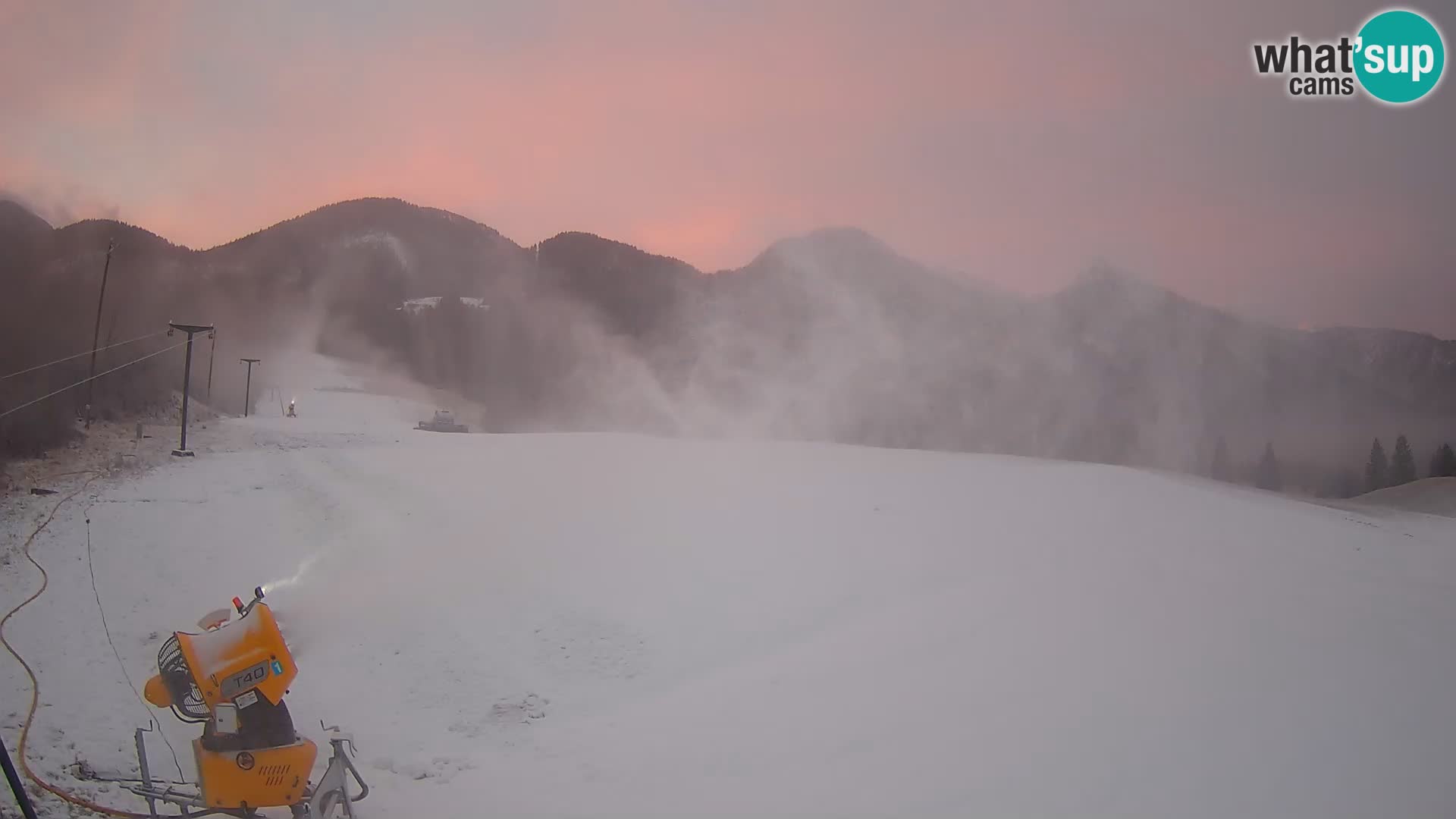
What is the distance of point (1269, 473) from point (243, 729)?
22314 mm

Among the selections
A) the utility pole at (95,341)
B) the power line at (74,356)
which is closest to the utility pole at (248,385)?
the power line at (74,356)

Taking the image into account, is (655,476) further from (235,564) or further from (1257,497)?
(1257,497)

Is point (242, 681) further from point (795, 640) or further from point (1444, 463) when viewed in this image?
point (1444, 463)

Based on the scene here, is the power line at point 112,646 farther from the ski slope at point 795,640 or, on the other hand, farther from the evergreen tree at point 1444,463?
the evergreen tree at point 1444,463

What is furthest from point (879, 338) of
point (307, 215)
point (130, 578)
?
point (307, 215)

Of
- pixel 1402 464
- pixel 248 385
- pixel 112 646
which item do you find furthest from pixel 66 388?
pixel 1402 464

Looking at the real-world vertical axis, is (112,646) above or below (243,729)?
below

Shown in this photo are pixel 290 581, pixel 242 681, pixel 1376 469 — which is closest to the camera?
pixel 242 681

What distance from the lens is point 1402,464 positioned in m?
16.5

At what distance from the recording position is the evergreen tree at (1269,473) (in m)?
18.8

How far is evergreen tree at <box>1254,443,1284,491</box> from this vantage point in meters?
18.8

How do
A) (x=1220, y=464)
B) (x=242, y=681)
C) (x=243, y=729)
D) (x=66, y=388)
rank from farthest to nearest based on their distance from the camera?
(x=1220, y=464), (x=66, y=388), (x=243, y=729), (x=242, y=681)

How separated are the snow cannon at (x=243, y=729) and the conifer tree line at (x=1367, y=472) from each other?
20.1 meters

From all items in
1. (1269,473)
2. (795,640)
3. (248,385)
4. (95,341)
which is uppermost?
(95,341)
